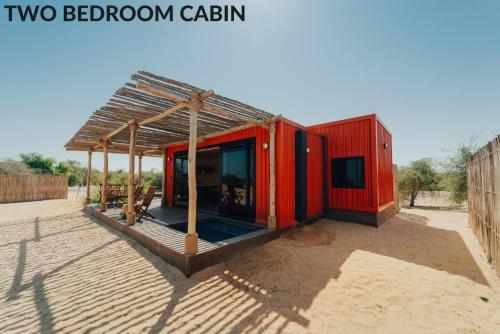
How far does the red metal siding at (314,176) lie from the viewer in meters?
6.54

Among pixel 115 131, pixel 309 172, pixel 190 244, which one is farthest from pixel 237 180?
pixel 115 131

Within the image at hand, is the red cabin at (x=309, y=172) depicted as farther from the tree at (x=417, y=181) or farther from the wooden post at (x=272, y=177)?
the tree at (x=417, y=181)

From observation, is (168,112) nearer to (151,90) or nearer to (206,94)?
(151,90)

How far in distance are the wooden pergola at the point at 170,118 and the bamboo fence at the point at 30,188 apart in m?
9.44

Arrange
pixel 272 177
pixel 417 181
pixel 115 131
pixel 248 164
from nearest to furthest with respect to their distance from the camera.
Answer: pixel 272 177
pixel 248 164
pixel 115 131
pixel 417 181

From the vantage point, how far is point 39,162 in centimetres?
2914

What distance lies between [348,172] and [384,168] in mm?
1789

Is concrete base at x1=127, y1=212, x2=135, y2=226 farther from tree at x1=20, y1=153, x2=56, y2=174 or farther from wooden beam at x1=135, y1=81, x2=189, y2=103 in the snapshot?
tree at x1=20, y1=153, x2=56, y2=174

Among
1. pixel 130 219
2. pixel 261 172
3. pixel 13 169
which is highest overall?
pixel 13 169

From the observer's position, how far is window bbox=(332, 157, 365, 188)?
6570 millimetres

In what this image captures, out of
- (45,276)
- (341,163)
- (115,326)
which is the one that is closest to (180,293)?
(115,326)

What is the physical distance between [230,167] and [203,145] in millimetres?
1971

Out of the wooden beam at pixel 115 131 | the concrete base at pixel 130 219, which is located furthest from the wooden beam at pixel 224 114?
the concrete base at pixel 130 219

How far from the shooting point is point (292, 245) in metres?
4.65
